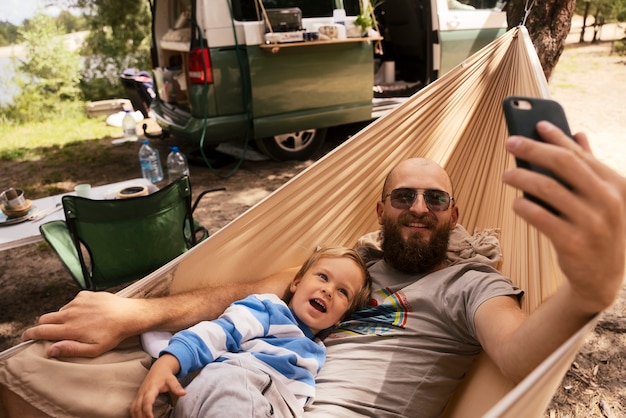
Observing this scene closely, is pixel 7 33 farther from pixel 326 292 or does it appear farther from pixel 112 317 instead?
pixel 326 292

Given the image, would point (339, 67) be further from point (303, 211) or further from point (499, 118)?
point (303, 211)

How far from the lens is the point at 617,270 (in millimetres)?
656

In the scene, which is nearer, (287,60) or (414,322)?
(414,322)

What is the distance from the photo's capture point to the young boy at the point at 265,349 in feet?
3.37

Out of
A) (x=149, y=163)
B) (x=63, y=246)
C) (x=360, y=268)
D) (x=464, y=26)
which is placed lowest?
(x=149, y=163)

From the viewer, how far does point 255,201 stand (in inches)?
138

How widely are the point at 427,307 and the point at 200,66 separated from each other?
2.69 meters

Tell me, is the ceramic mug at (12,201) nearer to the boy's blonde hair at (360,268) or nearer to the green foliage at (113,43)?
the boy's blonde hair at (360,268)

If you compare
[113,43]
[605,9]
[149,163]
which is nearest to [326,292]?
[149,163]

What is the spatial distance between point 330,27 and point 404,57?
1451 millimetres

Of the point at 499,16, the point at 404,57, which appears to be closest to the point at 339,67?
the point at 404,57

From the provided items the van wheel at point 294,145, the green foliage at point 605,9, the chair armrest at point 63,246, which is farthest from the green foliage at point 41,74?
the green foliage at point 605,9

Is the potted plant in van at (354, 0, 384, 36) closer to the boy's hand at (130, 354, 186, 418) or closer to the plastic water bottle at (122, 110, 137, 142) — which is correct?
the plastic water bottle at (122, 110, 137, 142)

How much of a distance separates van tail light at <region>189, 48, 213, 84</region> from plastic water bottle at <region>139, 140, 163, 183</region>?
605 mm
